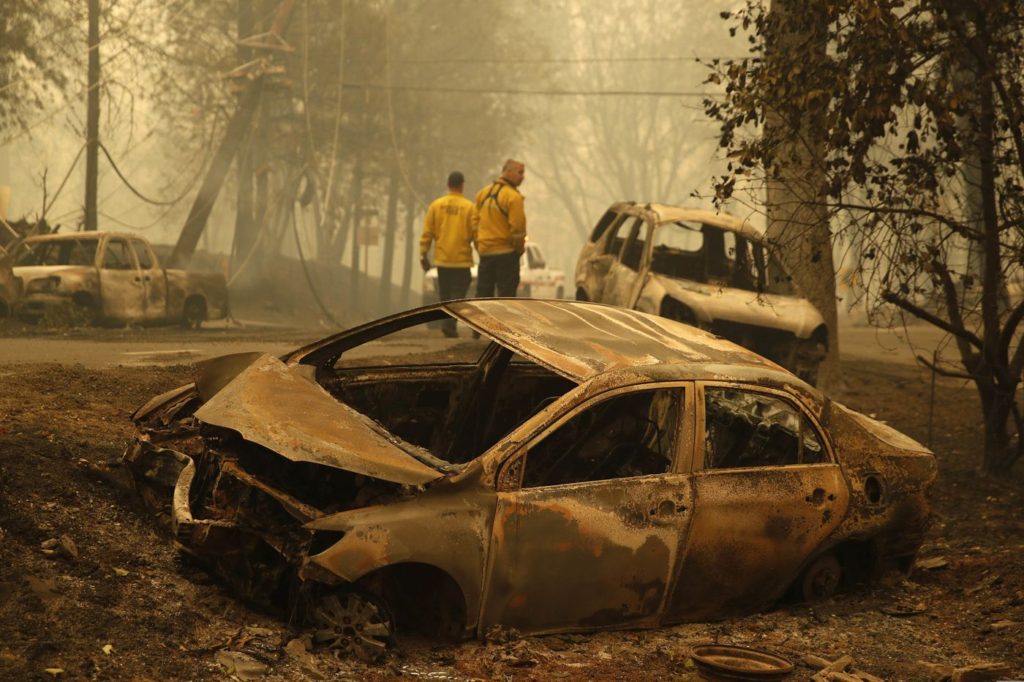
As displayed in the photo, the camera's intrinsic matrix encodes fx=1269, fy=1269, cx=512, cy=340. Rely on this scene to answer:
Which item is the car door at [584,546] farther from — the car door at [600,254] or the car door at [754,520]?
the car door at [600,254]

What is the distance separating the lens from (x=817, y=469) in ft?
20.1

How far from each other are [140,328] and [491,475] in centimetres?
1437

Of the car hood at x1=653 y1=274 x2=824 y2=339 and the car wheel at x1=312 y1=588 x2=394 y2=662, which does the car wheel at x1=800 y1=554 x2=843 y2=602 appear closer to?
the car wheel at x1=312 y1=588 x2=394 y2=662

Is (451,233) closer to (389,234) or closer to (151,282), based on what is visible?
(151,282)

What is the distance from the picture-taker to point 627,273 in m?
13.5

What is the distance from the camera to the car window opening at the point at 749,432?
6.55m

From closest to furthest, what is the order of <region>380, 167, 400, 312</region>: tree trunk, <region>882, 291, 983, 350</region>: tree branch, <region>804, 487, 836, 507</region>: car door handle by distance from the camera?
<region>804, 487, 836, 507</region>: car door handle < <region>882, 291, 983, 350</region>: tree branch < <region>380, 167, 400, 312</region>: tree trunk

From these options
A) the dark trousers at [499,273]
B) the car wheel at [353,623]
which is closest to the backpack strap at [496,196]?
the dark trousers at [499,273]

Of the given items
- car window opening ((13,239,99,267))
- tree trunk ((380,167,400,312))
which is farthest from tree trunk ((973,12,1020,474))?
tree trunk ((380,167,400,312))

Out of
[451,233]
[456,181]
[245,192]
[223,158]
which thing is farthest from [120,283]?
[245,192]

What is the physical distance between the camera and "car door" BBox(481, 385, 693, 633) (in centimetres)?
529

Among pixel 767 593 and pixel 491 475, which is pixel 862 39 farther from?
pixel 491 475

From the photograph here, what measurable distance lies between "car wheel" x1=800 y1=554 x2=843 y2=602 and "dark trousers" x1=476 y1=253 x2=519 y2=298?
7417 mm

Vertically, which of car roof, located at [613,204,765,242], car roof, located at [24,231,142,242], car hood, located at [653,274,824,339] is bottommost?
car hood, located at [653,274,824,339]
